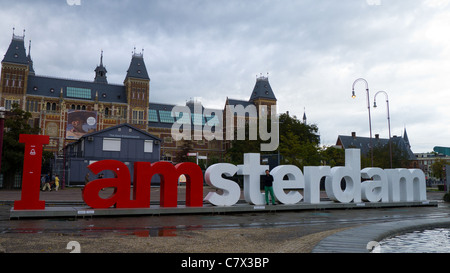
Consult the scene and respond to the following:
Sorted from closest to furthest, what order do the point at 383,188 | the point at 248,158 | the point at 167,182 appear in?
the point at 167,182, the point at 248,158, the point at 383,188

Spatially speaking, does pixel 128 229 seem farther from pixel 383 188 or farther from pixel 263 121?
pixel 263 121

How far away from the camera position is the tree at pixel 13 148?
3400 centimetres

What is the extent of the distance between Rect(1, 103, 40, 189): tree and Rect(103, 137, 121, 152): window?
9144 millimetres

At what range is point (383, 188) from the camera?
2030cm

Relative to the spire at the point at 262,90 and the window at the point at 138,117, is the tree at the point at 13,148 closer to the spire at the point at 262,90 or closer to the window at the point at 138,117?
the window at the point at 138,117

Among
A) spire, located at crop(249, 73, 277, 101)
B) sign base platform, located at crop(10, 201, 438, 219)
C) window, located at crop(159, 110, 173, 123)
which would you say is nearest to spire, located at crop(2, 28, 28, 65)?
window, located at crop(159, 110, 173, 123)

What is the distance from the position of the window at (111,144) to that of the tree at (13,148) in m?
9.14

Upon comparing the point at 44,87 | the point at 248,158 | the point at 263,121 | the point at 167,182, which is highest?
the point at 44,87

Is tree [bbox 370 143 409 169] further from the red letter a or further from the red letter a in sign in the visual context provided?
the red letter a in sign

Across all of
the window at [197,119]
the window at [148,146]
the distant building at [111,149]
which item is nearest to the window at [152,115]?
the window at [197,119]
